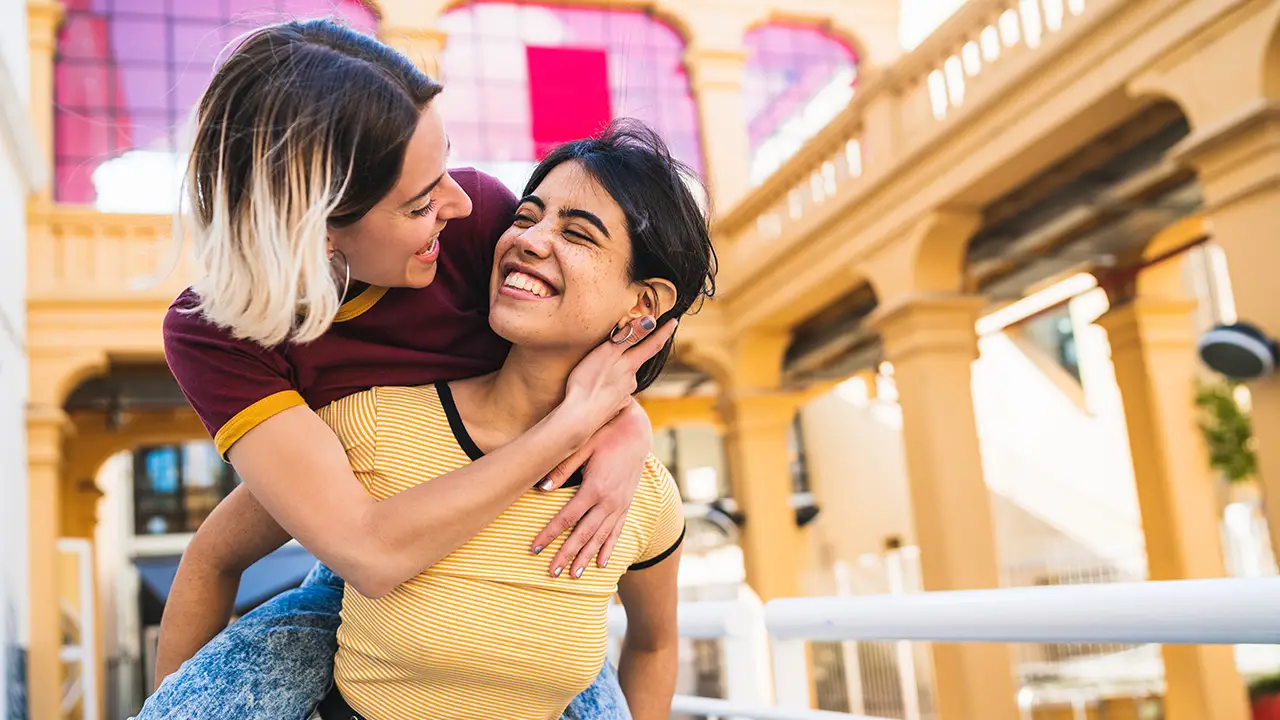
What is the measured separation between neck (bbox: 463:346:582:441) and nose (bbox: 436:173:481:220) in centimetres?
21

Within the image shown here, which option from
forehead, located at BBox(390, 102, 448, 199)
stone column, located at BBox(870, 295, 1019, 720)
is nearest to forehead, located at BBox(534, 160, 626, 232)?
forehead, located at BBox(390, 102, 448, 199)

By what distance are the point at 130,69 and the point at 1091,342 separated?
41.2 ft

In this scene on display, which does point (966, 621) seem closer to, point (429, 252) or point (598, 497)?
point (598, 497)

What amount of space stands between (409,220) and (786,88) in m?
11.6

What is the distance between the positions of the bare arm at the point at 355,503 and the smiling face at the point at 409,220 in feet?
0.66

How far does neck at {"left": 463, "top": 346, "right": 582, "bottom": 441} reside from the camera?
1.56 meters

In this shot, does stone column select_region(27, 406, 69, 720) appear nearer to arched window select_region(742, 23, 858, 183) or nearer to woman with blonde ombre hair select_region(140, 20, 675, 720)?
arched window select_region(742, 23, 858, 183)

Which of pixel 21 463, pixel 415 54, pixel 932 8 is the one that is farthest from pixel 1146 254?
pixel 21 463

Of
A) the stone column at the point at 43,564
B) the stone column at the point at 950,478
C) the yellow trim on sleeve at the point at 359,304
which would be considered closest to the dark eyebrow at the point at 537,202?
the yellow trim on sleeve at the point at 359,304

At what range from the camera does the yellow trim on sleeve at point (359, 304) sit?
5.02 feet

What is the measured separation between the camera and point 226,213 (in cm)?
130

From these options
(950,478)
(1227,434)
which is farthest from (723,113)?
(1227,434)

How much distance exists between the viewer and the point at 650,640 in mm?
1835

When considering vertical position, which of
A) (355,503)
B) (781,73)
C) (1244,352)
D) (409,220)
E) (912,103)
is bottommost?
(355,503)
